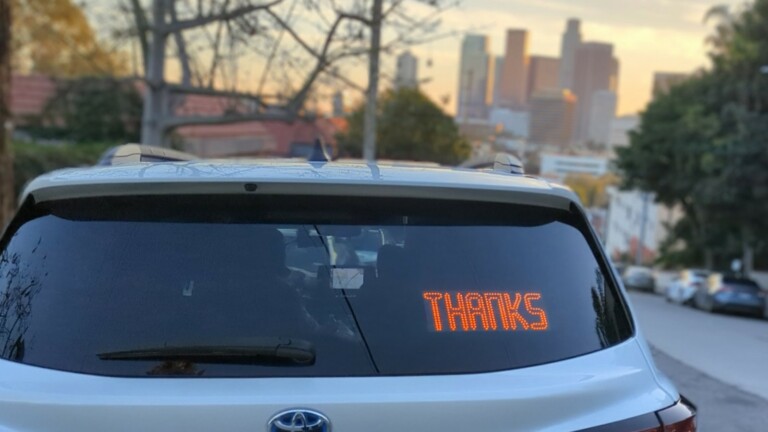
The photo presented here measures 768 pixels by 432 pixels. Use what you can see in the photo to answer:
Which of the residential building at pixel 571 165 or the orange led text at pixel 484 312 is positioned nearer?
the orange led text at pixel 484 312

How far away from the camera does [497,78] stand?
1598 inches

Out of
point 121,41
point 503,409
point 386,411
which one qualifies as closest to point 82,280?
point 386,411

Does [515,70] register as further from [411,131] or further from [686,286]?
[686,286]

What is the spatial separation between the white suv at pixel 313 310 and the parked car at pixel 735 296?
A: 1050 inches

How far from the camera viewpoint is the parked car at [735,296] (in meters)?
26.9

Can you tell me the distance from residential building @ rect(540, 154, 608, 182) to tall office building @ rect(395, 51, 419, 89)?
12.5 feet

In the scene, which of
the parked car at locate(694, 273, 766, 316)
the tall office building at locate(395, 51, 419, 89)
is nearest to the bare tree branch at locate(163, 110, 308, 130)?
the tall office building at locate(395, 51, 419, 89)

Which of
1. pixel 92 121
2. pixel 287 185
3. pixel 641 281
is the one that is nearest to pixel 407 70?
pixel 287 185

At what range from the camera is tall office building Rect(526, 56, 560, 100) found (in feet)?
162

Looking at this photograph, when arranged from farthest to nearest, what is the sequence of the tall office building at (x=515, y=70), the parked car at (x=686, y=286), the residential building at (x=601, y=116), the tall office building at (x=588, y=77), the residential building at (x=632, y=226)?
the residential building at (x=632, y=226), the residential building at (x=601, y=116), the tall office building at (x=588, y=77), the tall office building at (x=515, y=70), the parked car at (x=686, y=286)

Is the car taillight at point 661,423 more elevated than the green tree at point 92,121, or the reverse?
the car taillight at point 661,423

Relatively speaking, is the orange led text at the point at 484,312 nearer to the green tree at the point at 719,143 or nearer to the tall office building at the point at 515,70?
the green tree at the point at 719,143

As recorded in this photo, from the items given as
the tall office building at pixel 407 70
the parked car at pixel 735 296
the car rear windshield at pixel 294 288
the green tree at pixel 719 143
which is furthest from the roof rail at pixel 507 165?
the green tree at pixel 719 143

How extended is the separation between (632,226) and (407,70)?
78.6 metres
